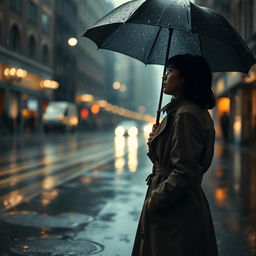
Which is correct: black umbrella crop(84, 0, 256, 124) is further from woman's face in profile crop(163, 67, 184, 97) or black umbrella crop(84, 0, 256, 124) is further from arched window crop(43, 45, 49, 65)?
arched window crop(43, 45, 49, 65)

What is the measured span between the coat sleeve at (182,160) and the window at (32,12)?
50.7 meters

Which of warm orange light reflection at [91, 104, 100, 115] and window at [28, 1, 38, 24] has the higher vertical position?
window at [28, 1, 38, 24]

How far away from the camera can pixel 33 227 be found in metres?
7.34

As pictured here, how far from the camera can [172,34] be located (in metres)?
4.87

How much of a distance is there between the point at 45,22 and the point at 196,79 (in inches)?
2246

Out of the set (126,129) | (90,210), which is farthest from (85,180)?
(126,129)

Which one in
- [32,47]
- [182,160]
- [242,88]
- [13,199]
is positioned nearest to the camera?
[182,160]

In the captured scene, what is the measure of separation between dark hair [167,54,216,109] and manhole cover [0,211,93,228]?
465cm

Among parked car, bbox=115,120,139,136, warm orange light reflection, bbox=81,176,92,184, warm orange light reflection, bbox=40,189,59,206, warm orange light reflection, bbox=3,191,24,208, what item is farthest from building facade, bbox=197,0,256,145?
parked car, bbox=115,120,139,136

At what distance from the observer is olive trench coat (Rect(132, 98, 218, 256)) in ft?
9.87

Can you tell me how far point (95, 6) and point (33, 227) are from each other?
9170 centimetres

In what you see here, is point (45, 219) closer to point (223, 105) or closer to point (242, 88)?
point (242, 88)

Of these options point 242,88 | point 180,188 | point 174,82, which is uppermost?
point 242,88

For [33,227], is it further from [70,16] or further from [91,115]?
[91,115]
